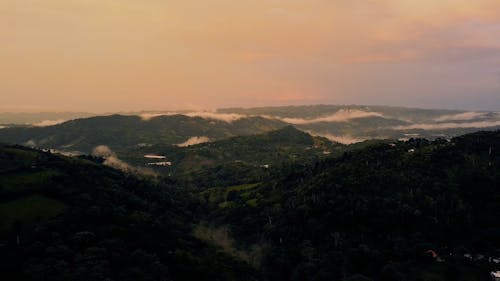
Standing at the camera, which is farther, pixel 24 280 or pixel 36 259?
pixel 36 259

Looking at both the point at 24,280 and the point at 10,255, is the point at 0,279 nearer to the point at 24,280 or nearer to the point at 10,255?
the point at 24,280

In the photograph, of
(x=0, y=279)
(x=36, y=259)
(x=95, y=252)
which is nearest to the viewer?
(x=0, y=279)

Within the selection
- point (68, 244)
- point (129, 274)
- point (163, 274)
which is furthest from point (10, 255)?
point (163, 274)

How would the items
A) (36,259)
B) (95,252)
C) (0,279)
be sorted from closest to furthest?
(0,279), (36,259), (95,252)

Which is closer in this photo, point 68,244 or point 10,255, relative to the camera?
point 10,255

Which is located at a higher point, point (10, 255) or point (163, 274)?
point (10, 255)

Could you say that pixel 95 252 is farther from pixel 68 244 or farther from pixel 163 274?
pixel 163 274

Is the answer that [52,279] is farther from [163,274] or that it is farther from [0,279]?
[163,274]
